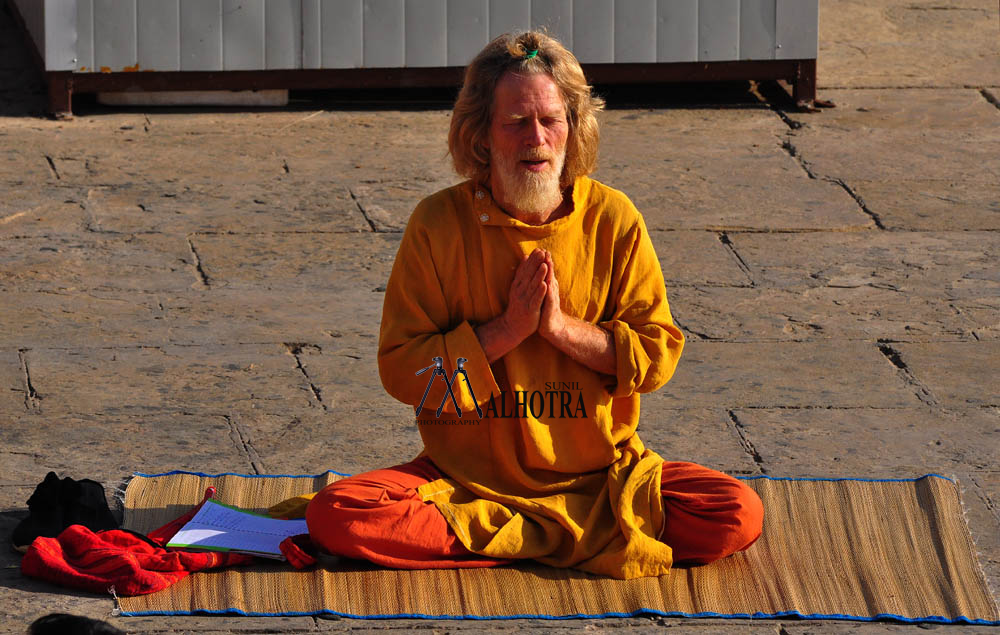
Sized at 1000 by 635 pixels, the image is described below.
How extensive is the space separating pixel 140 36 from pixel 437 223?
532 cm

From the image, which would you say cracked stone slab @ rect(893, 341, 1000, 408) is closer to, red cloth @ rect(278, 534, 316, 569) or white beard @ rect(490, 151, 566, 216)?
white beard @ rect(490, 151, 566, 216)

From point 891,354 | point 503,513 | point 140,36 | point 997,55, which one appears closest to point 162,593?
point 503,513

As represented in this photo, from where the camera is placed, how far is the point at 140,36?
8.91 meters

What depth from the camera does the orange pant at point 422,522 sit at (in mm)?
4105

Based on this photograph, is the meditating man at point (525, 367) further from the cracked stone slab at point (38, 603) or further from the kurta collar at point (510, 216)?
the cracked stone slab at point (38, 603)

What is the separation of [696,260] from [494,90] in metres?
3.26

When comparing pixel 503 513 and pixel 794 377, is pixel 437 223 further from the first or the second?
pixel 794 377

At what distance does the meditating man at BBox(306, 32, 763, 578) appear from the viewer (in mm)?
4047

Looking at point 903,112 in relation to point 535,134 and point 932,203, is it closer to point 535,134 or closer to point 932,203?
point 932,203

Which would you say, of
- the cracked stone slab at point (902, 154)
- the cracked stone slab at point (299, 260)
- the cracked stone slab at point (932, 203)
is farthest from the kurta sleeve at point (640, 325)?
the cracked stone slab at point (902, 154)

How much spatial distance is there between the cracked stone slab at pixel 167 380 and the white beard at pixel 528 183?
173 centimetres

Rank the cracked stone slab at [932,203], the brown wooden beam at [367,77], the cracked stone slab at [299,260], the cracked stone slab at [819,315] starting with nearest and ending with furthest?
1. the cracked stone slab at [819,315]
2. the cracked stone slab at [299,260]
3. the cracked stone slab at [932,203]
4. the brown wooden beam at [367,77]
